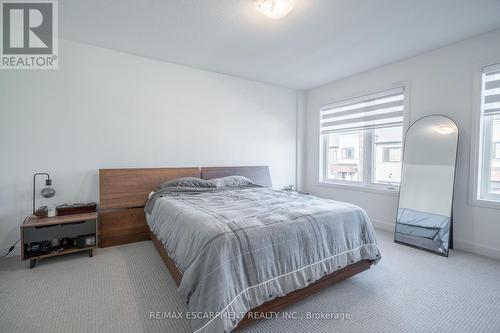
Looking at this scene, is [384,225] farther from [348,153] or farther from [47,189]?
[47,189]

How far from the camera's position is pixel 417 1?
2074 millimetres

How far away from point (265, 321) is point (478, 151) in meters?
3.16

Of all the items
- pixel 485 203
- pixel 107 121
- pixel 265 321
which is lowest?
pixel 265 321

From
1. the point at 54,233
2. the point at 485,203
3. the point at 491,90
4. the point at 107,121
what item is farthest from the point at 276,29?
the point at 54,233

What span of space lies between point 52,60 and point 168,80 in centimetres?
138

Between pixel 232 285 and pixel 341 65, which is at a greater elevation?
pixel 341 65

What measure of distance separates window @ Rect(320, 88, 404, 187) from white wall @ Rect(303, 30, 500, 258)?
219mm

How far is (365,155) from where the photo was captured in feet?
12.7

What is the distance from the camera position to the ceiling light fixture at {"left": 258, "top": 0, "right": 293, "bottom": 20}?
2.00m

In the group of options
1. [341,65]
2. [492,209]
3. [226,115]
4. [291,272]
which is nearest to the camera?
[291,272]

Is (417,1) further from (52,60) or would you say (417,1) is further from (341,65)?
(52,60)

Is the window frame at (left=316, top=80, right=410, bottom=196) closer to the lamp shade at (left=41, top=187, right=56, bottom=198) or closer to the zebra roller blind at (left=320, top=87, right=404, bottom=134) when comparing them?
the zebra roller blind at (left=320, top=87, right=404, bottom=134)

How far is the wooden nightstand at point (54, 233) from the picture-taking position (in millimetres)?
2246

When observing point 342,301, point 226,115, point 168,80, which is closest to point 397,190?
point 342,301
